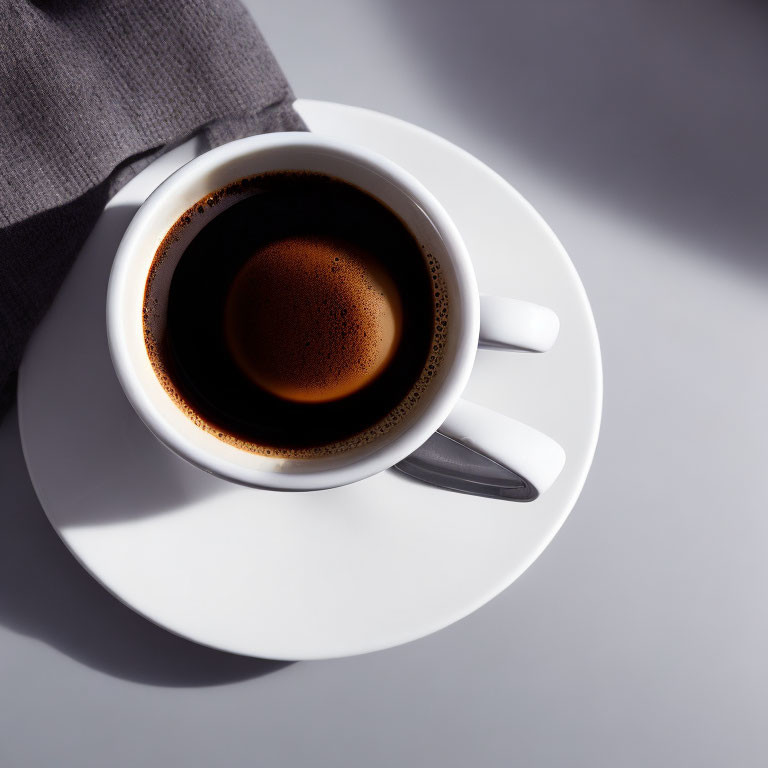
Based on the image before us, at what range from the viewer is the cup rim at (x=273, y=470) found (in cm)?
55

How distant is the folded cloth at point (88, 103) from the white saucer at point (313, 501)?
4 centimetres

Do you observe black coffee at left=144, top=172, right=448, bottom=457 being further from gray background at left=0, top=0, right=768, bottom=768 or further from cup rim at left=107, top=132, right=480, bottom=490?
gray background at left=0, top=0, right=768, bottom=768

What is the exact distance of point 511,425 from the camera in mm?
574

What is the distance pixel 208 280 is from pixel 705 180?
687 mm

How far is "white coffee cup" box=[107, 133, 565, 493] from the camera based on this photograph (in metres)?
0.55

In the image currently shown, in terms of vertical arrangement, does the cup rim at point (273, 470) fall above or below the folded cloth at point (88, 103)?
below

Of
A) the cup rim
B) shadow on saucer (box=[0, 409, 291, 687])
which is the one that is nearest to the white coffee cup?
the cup rim

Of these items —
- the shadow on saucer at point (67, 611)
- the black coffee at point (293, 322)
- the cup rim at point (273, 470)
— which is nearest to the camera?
the cup rim at point (273, 470)

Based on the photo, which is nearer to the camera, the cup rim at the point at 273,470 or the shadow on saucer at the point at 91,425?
the cup rim at the point at 273,470

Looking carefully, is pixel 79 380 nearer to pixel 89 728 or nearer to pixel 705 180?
pixel 89 728

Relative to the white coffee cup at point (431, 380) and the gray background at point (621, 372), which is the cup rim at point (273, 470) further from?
the gray background at point (621, 372)

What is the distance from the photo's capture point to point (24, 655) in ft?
2.79

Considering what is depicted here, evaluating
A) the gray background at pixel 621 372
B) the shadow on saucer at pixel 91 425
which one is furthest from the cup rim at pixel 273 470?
the gray background at pixel 621 372

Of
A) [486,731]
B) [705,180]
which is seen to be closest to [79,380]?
[486,731]
